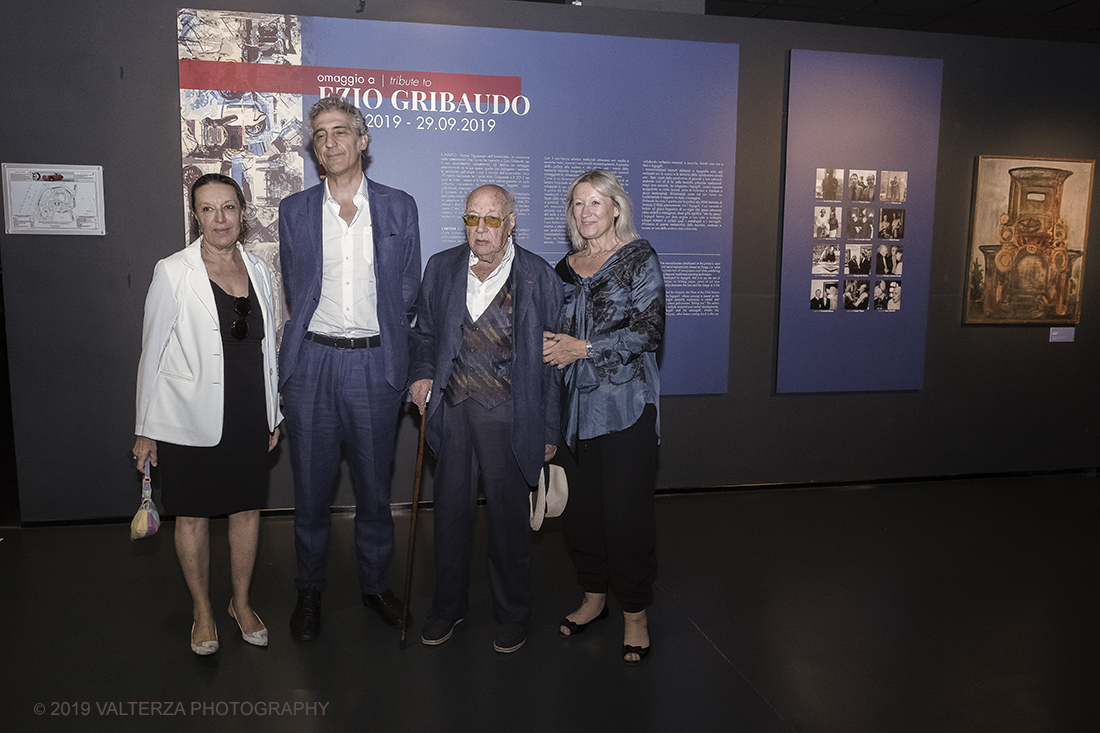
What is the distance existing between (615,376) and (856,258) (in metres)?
3.12

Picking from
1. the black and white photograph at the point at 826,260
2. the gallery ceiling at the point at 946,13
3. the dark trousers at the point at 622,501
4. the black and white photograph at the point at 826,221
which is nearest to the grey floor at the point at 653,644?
the dark trousers at the point at 622,501

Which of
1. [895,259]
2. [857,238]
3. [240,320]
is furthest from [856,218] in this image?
[240,320]

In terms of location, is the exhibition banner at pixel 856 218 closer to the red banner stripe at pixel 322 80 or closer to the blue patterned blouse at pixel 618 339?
the red banner stripe at pixel 322 80

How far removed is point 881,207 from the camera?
16.4ft

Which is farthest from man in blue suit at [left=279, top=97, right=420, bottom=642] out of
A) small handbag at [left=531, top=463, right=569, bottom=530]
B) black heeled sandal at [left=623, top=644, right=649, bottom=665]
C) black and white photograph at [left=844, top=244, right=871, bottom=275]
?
black and white photograph at [left=844, top=244, right=871, bottom=275]

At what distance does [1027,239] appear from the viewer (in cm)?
527

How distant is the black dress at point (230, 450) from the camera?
8.64ft

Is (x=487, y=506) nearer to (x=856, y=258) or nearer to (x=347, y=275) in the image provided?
(x=347, y=275)

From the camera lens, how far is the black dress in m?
2.63

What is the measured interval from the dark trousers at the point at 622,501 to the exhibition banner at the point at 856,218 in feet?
8.55

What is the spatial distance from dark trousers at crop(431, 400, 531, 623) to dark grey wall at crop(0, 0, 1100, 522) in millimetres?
1826

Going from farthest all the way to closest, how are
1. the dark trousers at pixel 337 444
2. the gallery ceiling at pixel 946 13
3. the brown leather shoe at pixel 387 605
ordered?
the gallery ceiling at pixel 946 13 → the brown leather shoe at pixel 387 605 → the dark trousers at pixel 337 444

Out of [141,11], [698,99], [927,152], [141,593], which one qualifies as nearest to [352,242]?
[141,593]

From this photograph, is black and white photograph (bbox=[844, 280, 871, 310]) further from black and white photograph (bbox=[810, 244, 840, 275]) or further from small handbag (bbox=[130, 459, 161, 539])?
small handbag (bbox=[130, 459, 161, 539])
